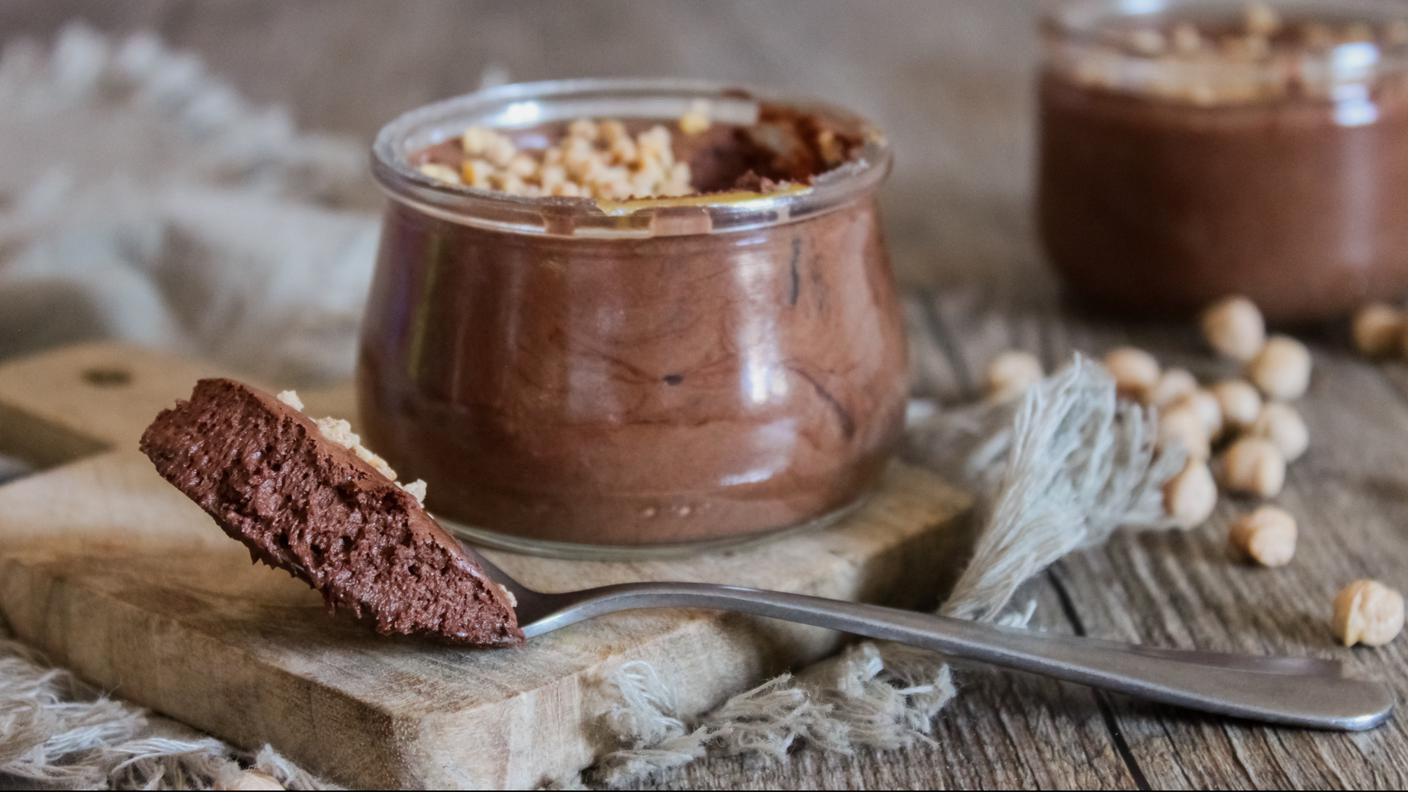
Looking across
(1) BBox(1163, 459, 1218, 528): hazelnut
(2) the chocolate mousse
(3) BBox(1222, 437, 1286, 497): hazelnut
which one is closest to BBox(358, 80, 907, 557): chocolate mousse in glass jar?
(2) the chocolate mousse

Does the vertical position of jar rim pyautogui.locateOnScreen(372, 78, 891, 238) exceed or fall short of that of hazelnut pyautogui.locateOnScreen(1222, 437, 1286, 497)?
it exceeds it

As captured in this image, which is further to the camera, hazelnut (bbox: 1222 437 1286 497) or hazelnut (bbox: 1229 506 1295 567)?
hazelnut (bbox: 1222 437 1286 497)

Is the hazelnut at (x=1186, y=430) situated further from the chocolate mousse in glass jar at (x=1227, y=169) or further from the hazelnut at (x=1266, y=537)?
the chocolate mousse in glass jar at (x=1227, y=169)

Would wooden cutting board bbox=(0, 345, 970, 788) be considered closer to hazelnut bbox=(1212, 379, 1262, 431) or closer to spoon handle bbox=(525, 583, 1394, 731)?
spoon handle bbox=(525, 583, 1394, 731)

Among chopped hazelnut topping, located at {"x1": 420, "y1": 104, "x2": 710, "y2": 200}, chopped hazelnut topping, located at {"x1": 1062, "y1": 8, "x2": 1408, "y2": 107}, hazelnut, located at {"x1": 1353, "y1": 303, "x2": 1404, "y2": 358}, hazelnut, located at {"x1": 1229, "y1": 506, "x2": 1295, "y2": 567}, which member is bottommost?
hazelnut, located at {"x1": 1353, "y1": 303, "x2": 1404, "y2": 358}

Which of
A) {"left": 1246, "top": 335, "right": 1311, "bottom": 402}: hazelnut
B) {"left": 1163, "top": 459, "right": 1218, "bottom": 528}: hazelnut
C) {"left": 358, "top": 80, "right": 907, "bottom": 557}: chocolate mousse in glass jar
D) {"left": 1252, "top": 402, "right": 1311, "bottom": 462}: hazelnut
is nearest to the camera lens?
{"left": 358, "top": 80, "right": 907, "bottom": 557}: chocolate mousse in glass jar

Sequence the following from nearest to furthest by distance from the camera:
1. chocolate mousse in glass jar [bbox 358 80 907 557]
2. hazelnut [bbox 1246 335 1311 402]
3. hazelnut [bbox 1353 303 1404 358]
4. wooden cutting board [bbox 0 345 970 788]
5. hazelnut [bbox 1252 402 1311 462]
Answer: wooden cutting board [bbox 0 345 970 788] < chocolate mousse in glass jar [bbox 358 80 907 557] < hazelnut [bbox 1252 402 1311 462] < hazelnut [bbox 1246 335 1311 402] < hazelnut [bbox 1353 303 1404 358]

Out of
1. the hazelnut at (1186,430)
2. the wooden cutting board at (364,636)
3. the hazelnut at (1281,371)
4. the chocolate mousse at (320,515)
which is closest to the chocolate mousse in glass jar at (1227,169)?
the hazelnut at (1281,371)
